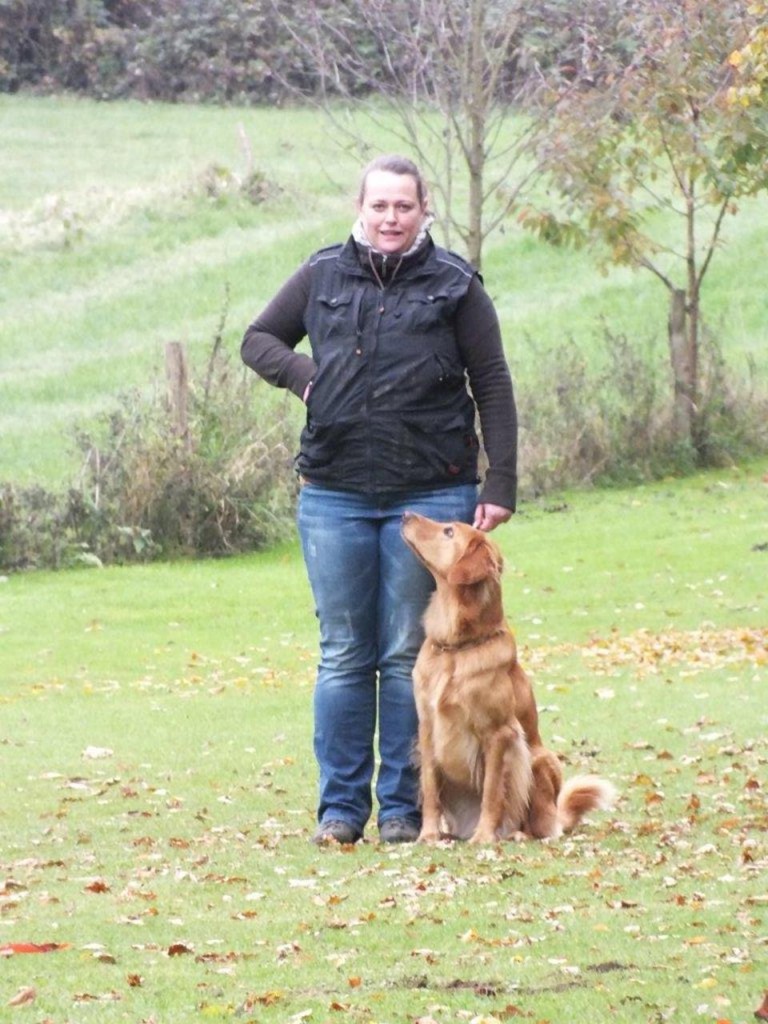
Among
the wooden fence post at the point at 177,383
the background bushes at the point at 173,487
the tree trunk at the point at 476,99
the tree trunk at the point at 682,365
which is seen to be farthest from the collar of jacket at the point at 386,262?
the tree trunk at the point at 682,365

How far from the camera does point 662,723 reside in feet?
34.6

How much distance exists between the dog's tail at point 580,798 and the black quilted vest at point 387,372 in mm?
1348

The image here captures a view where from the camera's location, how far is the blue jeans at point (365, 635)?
6926 mm

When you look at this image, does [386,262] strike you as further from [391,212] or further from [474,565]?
[474,565]

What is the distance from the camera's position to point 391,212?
263 inches

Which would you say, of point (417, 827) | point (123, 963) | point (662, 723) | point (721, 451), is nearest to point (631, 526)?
point (721, 451)

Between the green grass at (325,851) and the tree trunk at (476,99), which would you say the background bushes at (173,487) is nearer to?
the green grass at (325,851)

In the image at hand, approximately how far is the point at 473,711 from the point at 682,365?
53.3ft

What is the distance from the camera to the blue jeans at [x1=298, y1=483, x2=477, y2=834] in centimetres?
693

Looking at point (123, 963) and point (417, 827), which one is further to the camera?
point (417, 827)

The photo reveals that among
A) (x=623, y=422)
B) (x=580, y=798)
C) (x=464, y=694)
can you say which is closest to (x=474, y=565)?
(x=464, y=694)

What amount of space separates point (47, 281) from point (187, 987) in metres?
32.5

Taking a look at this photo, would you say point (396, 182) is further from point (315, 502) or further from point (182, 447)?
point (182, 447)

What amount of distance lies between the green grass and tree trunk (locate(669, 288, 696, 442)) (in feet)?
17.6
